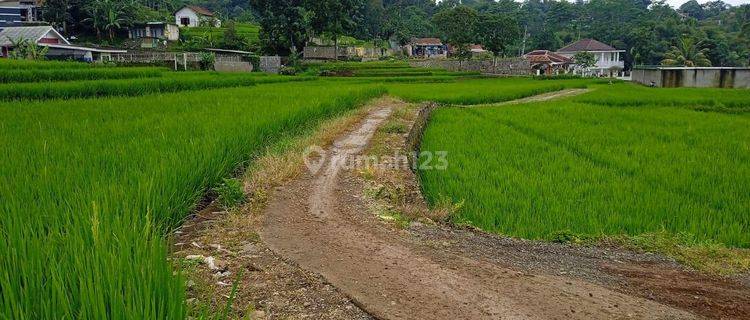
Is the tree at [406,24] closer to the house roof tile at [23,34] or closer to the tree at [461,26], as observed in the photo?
the tree at [461,26]

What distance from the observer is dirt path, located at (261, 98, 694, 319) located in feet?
8.38

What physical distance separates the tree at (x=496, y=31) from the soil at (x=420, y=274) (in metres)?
40.0

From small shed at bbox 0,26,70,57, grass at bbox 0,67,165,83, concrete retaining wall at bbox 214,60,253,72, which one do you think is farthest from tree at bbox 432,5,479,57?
grass at bbox 0,67,165,83

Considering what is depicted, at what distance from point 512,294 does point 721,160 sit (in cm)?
571

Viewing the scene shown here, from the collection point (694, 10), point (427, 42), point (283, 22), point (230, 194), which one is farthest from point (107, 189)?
point (694, 10)

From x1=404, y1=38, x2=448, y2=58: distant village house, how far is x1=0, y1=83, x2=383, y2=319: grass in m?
55.6

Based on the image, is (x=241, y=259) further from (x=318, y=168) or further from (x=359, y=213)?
(x=318, y=168)

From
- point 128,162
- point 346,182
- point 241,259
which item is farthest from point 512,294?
point 128,162

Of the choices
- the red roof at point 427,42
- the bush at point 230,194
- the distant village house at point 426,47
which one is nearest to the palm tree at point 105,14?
the distant village house at point 426,47

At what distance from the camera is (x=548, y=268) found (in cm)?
323

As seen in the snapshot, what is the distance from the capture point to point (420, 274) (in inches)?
116

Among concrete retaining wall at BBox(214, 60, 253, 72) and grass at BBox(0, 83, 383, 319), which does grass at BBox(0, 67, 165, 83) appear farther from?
concrete retaining wall at BBox(214, 60, 253, 72)

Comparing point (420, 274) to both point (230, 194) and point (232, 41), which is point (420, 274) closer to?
point (230, 194)

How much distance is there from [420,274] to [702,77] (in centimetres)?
2966
